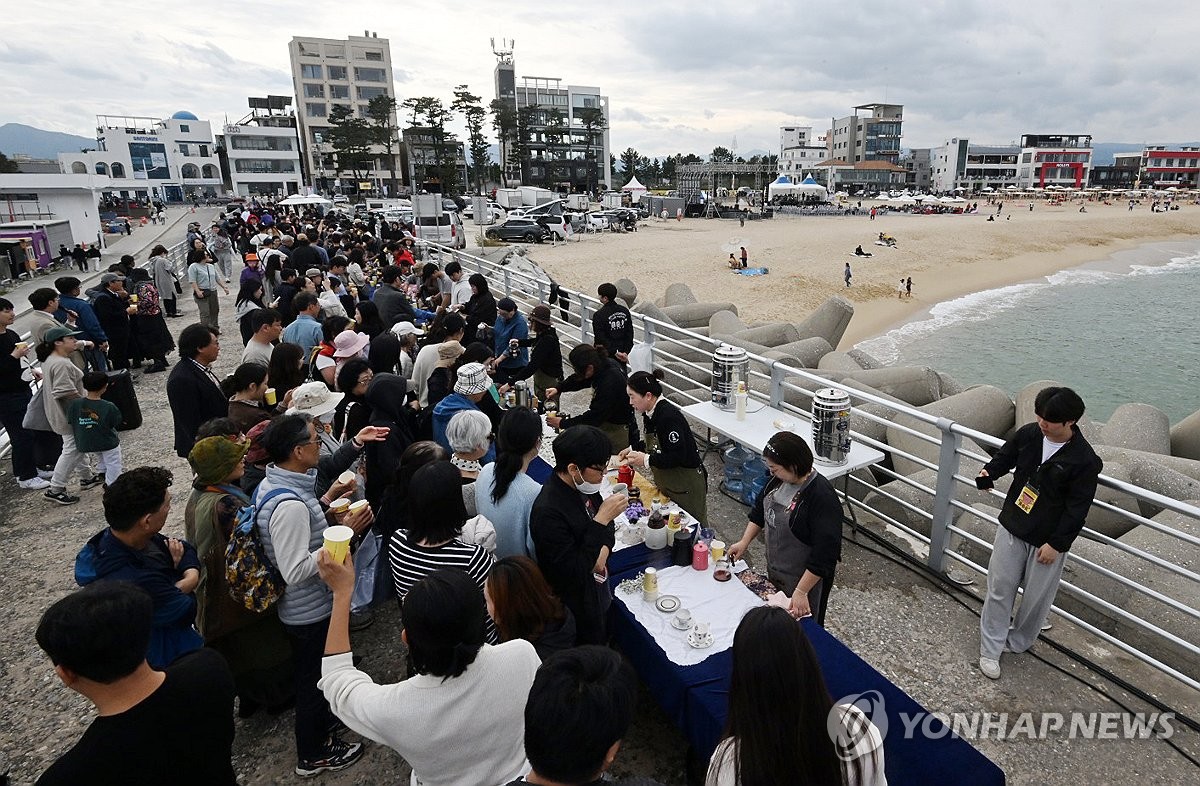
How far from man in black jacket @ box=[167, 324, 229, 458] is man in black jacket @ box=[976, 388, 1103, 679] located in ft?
19.8

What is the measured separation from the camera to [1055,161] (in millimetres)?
113250

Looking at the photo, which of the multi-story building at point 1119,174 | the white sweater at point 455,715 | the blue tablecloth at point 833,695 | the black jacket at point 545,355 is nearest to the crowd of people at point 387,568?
the white sweater at point 455,715

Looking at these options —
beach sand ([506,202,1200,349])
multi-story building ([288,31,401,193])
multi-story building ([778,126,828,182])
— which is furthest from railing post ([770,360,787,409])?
multi-story building ([778,126,828,182])

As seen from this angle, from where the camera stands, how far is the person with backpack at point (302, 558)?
9.84 ft

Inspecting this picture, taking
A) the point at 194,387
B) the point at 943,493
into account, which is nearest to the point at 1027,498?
the point at 943,493

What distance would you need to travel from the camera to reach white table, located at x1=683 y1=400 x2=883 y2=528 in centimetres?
514

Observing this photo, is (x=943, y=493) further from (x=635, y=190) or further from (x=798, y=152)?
(x=798, y=152)

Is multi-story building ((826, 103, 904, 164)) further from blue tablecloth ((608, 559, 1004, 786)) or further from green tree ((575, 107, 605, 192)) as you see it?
blue tablecloth ((608, 559, 1004, 786))

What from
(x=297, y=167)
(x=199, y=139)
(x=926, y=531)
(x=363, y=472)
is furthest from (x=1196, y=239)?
(x=199, y=139)

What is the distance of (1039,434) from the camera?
3.82 meters

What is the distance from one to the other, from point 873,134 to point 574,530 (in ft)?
433

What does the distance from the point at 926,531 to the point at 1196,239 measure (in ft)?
250

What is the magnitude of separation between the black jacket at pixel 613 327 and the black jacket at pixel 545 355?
739mm

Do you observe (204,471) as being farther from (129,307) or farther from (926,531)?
(129,307)
